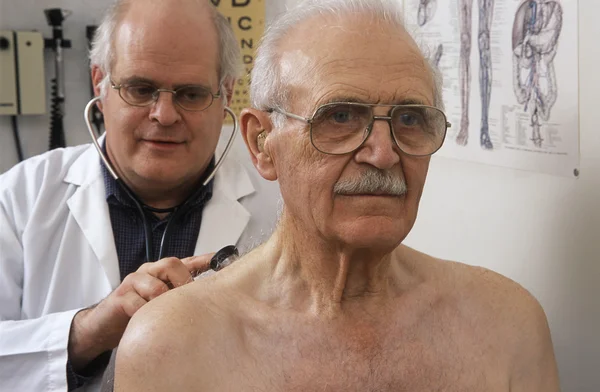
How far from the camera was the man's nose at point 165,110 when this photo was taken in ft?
5.78

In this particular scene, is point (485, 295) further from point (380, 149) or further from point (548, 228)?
point (380, 149)

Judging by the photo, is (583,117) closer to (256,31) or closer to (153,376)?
(153,376)

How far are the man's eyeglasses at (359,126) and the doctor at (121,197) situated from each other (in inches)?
29.0

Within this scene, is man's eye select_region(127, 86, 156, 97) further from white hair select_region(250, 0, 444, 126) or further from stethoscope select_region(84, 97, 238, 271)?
Result: white hair select_region(250, 0, 444, 126)

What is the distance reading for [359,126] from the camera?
1085 millimetres

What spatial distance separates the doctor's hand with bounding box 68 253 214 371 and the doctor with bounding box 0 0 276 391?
2 cm

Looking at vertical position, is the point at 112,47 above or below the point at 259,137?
above

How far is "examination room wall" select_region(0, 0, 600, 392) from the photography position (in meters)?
1.32

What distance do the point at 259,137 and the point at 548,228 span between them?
57 cm

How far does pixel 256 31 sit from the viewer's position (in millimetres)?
2730

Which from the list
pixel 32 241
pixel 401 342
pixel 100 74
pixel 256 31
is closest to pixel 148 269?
pixel 401 342

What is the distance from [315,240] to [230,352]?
0.65ft

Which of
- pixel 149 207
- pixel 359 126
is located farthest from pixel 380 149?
pixel 149 207

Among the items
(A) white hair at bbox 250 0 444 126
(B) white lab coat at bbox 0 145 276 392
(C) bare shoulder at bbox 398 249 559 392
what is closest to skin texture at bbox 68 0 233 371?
(B) white lab coat at bbox 0 145 276 392
